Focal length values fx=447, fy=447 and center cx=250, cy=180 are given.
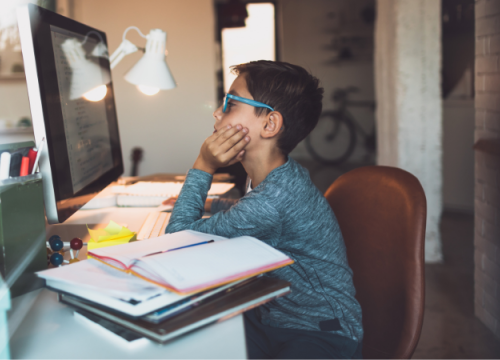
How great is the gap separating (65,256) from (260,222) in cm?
38

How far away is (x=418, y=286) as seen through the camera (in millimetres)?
899

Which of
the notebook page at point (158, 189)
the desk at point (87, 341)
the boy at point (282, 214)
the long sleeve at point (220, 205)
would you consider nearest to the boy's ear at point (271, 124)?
the boy at point (282, 214)

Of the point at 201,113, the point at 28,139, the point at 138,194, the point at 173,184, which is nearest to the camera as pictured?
Answer: the point at 28,139

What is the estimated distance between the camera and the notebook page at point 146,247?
0.60 metres

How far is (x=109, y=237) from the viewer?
31.9 inches

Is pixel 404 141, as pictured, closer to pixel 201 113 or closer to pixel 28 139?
pixel 201 113

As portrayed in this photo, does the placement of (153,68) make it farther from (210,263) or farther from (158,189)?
(210,263)

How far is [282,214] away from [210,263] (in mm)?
313

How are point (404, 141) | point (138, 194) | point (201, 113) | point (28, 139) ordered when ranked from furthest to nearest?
1. point (201, 113)
2. point (404, 141)
3. point (138, 194)
4. point (28, 139)

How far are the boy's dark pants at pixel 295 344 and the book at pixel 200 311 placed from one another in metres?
0.24

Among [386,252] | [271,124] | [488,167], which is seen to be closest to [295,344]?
[386,252]

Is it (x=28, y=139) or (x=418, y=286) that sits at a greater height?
(x=28, y=139)

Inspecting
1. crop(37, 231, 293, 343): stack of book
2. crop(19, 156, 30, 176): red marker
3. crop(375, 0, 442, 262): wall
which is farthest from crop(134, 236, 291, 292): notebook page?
crop(375, 0, 442, 262): wall

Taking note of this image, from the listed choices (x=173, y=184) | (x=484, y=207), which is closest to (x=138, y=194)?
(x=173, y=184)
